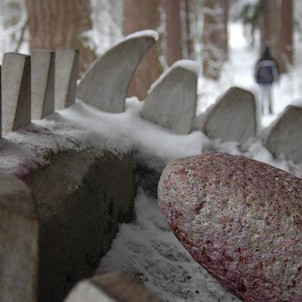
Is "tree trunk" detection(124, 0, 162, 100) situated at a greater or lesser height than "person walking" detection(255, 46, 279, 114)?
greater

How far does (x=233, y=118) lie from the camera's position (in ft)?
5.57

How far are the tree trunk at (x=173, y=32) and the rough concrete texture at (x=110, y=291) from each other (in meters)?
5.93

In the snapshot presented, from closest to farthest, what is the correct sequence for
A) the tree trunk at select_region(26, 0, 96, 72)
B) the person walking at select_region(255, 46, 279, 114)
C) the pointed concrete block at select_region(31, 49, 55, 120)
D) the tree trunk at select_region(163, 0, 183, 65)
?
1. the pointed concrete block at select_region(31, 49, 55, 120)
2. the tree trunk at select_region(26, 0, 96, 72)
3. the tree trunk at select_region(163, 0, 183, 65)
4. the person walking at select_region(255, 46, 279, 114)

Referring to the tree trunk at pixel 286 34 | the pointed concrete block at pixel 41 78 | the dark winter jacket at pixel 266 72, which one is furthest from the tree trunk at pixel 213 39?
the pointed concrete block at pixel 41 78

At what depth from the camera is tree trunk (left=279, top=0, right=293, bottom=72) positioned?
41.4 feet

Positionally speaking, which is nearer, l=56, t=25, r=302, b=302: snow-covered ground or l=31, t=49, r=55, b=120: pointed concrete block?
l=56, t=25, r=302, b=302: snow-covered ground

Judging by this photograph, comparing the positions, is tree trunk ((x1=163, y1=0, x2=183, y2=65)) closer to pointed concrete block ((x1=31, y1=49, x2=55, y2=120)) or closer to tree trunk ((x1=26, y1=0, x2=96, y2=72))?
tree trunk ((x1=26, y1=0, x2=96, y2=72))

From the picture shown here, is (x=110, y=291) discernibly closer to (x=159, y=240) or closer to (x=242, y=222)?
(x=242, y=222)

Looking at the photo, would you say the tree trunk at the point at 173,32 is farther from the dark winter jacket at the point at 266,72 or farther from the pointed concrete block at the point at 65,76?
the pointed concrete block at the point at 65,76

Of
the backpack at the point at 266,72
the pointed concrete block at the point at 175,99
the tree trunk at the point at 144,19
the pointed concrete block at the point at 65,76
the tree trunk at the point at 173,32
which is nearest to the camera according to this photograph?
the pointed concrete block at the point at 65,76

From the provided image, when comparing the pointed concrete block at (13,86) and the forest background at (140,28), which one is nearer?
the pointed concrete block at (13,86)

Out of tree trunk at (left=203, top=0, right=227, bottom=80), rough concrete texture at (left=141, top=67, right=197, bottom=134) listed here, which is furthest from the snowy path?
tree trunk at (left=203, top=0, right=227, bottom=80)

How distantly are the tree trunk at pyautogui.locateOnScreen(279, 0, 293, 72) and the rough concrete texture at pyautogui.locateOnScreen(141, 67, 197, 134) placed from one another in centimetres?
1171

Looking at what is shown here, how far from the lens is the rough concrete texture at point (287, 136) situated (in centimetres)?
158
